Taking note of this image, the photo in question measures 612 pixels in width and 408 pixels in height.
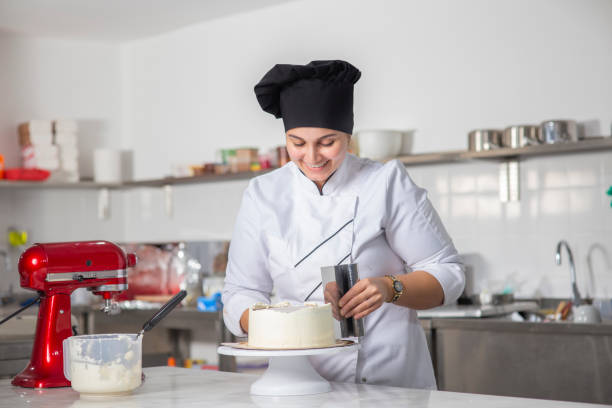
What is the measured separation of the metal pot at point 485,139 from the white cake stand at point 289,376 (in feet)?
8.03

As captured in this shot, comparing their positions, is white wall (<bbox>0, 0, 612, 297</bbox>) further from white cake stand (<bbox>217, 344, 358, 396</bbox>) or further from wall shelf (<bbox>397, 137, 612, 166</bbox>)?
white cake stand (<bbox>217, 344, 358, 396</bbox>)

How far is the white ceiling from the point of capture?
501 centimetres

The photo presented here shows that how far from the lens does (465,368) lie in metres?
3.69

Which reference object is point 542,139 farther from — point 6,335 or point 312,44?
point 6,335

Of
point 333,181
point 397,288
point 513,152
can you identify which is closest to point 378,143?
point 513,152

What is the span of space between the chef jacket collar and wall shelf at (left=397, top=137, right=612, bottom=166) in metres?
1.88

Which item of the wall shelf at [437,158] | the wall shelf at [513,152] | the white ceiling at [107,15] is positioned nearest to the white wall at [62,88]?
the white ceiling at [107,15]

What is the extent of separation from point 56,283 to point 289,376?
653 millimetres

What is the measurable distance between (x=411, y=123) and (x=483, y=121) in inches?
17.1

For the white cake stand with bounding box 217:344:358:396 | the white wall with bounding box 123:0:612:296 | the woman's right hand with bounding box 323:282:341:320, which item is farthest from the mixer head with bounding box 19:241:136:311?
the white wall with bounding box 123:0:612:296

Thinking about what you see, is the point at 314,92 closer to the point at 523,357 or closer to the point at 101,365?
the point at 101,365

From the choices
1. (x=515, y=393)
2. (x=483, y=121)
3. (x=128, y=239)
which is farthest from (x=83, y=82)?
(x=515, y=393)

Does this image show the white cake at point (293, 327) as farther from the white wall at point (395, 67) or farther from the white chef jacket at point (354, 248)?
the white wall at point (395, 67)

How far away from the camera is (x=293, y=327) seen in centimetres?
176
